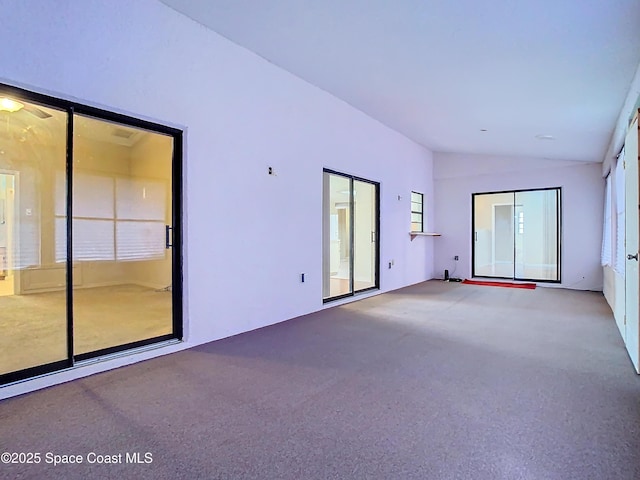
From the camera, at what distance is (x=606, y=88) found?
352cm

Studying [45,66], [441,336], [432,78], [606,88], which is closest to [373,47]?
[432,78]

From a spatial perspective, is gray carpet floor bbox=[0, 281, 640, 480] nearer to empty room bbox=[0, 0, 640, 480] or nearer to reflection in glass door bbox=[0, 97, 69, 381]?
empty room bbox=[0, 0, 640, 480]

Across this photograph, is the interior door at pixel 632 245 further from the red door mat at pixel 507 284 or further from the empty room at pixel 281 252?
the red door mat at pixel 507 284

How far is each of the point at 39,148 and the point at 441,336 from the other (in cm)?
520

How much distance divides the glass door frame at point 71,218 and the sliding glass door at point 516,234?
7394 mm

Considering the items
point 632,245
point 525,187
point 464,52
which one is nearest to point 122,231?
point 464,52

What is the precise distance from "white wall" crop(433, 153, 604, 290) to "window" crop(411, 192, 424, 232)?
29.2 inches

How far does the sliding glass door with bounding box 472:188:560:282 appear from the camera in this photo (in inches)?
363

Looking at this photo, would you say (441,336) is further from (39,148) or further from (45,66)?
(39,148)

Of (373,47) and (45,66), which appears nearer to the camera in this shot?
(45,66)

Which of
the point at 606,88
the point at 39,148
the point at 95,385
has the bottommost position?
the point at 95,385

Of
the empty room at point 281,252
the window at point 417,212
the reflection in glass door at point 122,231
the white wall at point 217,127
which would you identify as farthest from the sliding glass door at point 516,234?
the reflection in glass door at point 122,231

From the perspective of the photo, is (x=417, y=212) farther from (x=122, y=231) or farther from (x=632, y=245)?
(x=122, y=231)

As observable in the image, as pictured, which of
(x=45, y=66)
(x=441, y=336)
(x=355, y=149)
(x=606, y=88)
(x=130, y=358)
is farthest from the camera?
(x=355, y=149)
